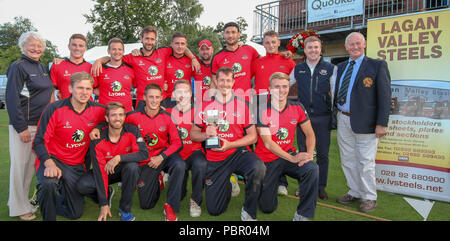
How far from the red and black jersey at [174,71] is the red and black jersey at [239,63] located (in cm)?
55

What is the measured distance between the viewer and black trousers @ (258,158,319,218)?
310cm

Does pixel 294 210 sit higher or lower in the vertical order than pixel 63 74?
lower

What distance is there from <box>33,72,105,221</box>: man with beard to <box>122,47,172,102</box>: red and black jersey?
1202 millimetres

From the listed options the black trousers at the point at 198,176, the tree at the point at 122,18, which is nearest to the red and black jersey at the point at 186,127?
the black trousers at the point at 198,176

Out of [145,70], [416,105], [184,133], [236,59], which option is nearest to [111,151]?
[184,133]

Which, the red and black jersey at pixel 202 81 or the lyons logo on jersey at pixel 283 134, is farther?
the red and black jersey at pixel 202 81

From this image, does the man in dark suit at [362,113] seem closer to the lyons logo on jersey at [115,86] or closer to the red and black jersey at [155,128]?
the red and black jersey at [155,128]

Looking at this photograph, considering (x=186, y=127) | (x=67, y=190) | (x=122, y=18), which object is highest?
(x=122, y=18)

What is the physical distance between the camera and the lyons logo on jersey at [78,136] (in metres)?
3.41

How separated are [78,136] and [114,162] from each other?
22.5 inches

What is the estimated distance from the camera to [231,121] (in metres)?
3.59

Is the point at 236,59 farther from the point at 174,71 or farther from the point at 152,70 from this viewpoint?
the point at 152,70
